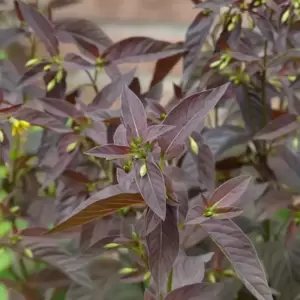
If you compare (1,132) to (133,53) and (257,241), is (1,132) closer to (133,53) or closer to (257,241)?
(133,53)

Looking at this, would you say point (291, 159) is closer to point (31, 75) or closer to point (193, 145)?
point (193, 145)

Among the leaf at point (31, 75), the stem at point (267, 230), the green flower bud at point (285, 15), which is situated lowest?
the stem at point (267, 230)

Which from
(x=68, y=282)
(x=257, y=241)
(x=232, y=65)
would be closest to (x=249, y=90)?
(x=232, y=65)

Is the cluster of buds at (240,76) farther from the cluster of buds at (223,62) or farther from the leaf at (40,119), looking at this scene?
the leaf at (40,119)

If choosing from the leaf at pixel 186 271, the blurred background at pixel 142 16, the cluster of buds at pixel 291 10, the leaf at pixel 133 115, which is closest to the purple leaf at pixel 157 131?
the leaf at pixel 133 115

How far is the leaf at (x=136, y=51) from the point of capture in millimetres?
521

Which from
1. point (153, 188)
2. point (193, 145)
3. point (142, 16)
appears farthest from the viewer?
point (142, 16)

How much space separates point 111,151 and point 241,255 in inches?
4.6

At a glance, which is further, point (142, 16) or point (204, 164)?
point (142, 16)

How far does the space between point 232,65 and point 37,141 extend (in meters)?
0.27

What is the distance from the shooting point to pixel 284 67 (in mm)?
525

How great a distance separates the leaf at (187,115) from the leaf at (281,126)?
0.52 feet

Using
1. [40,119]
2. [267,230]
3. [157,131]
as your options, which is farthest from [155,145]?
[267,230]

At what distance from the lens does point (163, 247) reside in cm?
35
